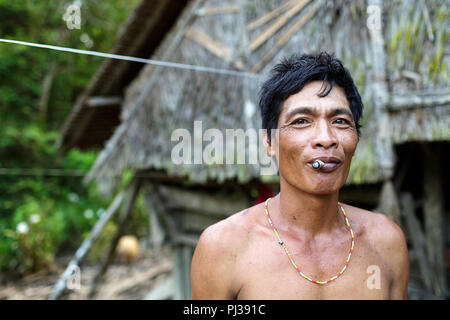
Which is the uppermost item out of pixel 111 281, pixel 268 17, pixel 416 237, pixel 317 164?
pixel 268 17

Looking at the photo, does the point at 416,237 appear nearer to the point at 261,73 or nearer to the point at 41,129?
the point at 261,73

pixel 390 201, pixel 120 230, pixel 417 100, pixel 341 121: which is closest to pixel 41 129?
pixel 120 230

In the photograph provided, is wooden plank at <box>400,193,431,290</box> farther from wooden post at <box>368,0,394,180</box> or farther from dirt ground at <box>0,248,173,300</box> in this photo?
dirt ground at <box>0,248,173,300</box>

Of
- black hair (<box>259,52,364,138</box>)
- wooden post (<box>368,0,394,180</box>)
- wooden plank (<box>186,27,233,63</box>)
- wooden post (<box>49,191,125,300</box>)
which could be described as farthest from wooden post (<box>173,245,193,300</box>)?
black hair (<box>259,52,364,138</box>)

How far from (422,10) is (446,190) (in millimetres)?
3827

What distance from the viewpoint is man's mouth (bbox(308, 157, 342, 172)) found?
1475 mm

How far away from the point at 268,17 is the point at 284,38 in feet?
0.97

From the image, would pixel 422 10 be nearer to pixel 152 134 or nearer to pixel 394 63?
pixel 394 63

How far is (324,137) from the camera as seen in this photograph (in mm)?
1482

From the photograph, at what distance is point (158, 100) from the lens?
15.0ft

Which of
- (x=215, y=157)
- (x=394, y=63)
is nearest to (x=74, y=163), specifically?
(x=215, y=157)

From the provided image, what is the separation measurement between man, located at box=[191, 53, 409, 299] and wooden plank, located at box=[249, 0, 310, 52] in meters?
1.83

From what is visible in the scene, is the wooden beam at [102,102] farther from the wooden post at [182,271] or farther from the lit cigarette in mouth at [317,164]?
the lit cigarette in mouth at [317,164]

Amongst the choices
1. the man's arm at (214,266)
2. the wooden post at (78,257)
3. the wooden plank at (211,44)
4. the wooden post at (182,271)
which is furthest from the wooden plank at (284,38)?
the wooden post at (182,271)
